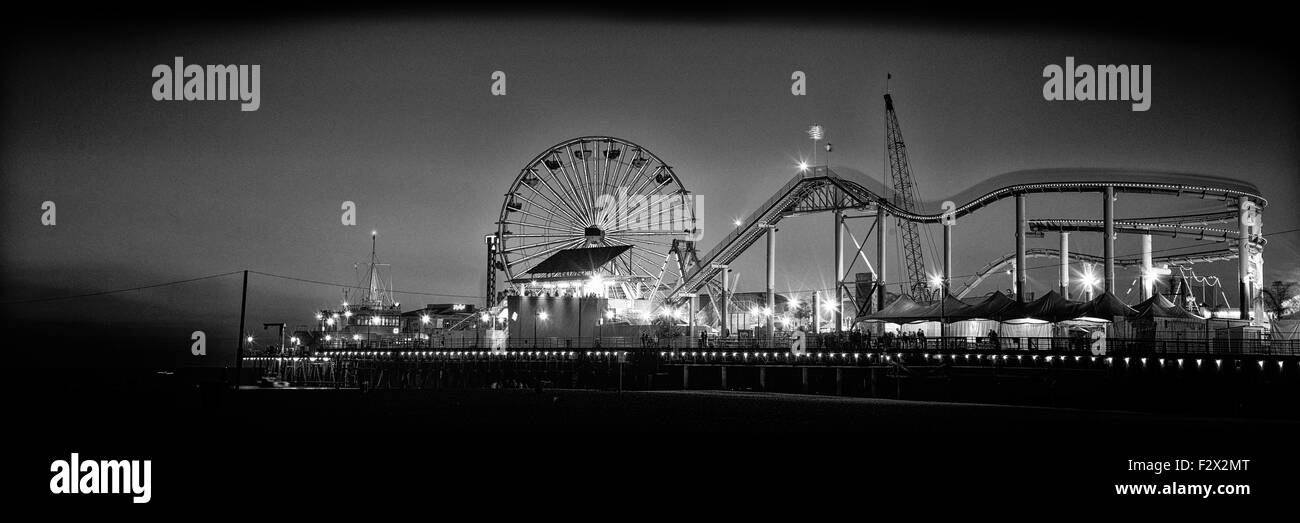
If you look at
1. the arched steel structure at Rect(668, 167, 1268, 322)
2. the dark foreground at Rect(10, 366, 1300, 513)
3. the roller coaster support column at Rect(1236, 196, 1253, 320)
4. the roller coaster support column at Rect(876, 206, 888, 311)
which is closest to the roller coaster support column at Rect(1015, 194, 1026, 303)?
the arched steel structure at Rect(668, 167, 1268, 322)

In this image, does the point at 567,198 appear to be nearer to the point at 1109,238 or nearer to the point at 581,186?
the point at 581,186

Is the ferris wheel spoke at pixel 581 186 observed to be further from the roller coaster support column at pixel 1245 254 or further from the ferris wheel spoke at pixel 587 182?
the roller coaster support column at pixel 1245 254

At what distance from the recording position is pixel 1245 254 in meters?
53.2

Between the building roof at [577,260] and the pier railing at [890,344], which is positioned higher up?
the building roof at [577,260]

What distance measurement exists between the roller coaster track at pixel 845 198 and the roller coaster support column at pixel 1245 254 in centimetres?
75

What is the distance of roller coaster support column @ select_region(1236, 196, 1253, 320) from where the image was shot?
52.1 m

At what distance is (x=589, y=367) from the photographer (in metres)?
66.5

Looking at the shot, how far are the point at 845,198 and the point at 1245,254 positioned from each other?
22.7m

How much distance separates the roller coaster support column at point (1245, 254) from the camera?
52131 mm
